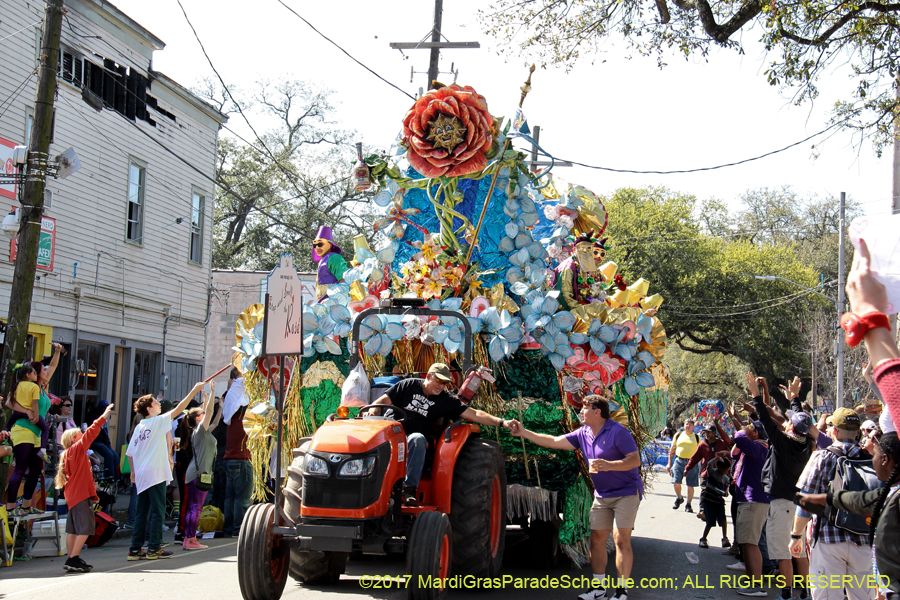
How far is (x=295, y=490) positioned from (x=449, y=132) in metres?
4.10

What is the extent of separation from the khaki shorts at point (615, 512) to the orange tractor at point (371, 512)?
3.40 feet

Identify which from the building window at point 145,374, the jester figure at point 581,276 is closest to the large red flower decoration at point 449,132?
the jester figure at point 581,276

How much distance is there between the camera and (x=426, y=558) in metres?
5.96

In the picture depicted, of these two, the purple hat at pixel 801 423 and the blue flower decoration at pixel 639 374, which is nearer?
the purple hat at pixel 801 423

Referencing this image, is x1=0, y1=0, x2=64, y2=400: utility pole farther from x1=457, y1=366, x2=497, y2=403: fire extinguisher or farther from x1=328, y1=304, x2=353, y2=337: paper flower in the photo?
x1=457, y1=366, x2=497, y2=403: fire extinguisher

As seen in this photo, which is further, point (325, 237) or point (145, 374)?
point (145, 374)

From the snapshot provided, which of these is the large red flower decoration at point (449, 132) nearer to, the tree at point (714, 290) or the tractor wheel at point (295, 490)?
the tractor wheel at point (295, 490)

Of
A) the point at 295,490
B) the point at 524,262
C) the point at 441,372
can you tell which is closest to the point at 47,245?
the point at 524,262

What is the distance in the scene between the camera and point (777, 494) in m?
7.48

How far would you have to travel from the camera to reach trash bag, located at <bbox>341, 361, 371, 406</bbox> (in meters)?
7.22

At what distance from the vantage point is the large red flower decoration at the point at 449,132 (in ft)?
28.7

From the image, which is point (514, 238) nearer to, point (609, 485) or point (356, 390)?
point (356, 390)

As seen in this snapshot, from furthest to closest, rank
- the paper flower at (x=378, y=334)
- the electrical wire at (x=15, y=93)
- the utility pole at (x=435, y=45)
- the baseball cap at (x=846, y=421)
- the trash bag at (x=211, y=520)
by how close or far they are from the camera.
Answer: the utility pole at (x=435, y=45)
the electrical wire at (x=15, y=93)
the trash bag at (x=211, y=520)
the paper flower at (x=378, y=334)
the baseball cap at (x=846, y=421)

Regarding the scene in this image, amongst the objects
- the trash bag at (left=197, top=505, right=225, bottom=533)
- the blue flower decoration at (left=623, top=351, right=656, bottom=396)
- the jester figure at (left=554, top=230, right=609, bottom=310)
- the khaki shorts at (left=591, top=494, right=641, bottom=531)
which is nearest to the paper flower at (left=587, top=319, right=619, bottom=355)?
the jester figure at (left=554, top=230, right=609, bottom=310)
